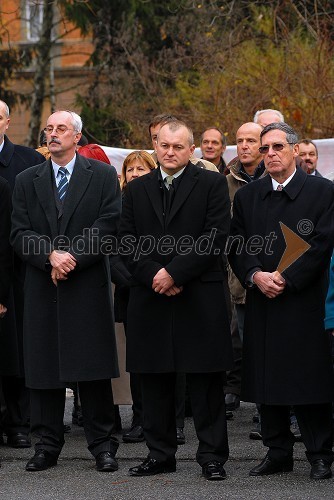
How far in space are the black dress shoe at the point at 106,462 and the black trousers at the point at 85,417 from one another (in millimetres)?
35

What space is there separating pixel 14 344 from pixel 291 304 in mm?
2330

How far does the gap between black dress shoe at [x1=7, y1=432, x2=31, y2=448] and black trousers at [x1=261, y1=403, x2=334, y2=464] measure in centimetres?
204

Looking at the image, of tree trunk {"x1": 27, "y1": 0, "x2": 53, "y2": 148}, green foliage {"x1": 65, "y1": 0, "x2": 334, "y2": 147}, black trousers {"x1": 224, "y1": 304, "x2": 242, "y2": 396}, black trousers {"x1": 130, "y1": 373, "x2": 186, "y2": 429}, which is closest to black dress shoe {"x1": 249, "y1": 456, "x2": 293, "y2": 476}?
black trousers {"x1": 130, "y1": 373, "x2": 186, "y2": 429}

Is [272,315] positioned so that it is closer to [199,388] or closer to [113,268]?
[199,388]

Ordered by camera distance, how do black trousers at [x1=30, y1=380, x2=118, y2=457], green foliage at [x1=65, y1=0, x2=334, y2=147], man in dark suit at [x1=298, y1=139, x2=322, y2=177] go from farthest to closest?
green foliage at [x1=65, y1=0, x2=334, y2=147], man in dark suit at [x1=298, y1=139, x2=322, y2=177], black trousers at [x1=30, y1=380, x2=118, y2=457]

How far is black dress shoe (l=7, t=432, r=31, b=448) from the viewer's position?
882 cm

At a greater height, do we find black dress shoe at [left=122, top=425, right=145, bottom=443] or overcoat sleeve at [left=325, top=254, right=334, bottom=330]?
overcoat sleeve at [left=325, top=254, right=334, bottom=330]

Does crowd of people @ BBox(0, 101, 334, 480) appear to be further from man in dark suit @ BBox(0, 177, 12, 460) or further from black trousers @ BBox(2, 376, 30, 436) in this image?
black trousers @ BBox(2, 376, 30, 436)

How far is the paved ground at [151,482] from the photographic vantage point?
7055 millimetres

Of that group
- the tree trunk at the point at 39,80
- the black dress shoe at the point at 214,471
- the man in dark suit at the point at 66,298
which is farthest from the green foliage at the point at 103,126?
the black dress shoe at the point at 214,471

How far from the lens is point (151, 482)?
292 inches

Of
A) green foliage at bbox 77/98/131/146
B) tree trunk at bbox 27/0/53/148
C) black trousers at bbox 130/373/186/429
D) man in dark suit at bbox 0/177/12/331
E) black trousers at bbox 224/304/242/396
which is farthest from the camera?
tree trunk at bbox 27/0/53/148

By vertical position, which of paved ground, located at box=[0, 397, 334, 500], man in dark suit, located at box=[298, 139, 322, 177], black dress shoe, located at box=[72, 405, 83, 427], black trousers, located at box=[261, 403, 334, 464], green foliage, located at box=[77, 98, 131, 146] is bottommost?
paved ground, located at box=[0, 397, 334, 500]

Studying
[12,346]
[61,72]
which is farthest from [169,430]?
[61,72]
